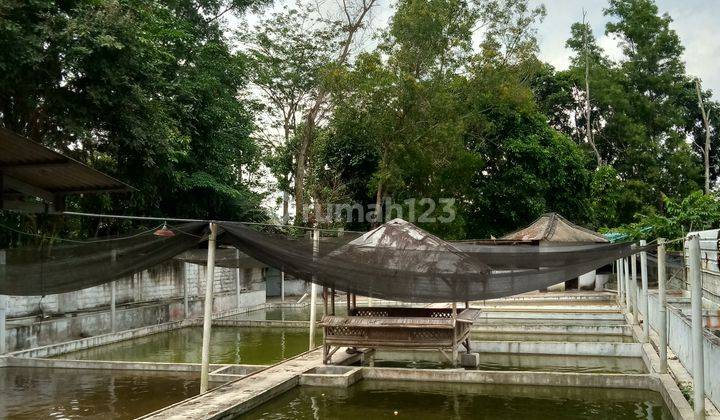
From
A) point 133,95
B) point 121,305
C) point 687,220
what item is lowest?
point 121,305

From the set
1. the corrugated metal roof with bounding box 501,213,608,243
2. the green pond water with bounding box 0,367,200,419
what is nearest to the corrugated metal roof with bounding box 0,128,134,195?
the green pond water with bounding box 0,367,200,419

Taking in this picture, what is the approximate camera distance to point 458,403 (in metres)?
7.88

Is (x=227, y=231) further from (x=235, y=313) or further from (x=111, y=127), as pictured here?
(x=235, y=313)

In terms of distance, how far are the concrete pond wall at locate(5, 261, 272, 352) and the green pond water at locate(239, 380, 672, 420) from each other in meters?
6.98

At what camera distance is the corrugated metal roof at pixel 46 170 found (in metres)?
4.77

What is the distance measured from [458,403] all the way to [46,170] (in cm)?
541

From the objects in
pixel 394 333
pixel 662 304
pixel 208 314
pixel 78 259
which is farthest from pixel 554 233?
pixel 78 259

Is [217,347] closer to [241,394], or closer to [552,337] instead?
[241,394]

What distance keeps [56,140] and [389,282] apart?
401 inches

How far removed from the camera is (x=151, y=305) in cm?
1644

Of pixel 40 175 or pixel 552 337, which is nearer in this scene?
pixel 40 175

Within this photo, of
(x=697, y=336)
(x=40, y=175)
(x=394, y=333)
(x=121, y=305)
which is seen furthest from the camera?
(x=121, y=305)

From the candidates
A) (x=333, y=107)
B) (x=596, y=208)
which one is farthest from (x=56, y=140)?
(x=596, y=208)

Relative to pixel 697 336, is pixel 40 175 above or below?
above
